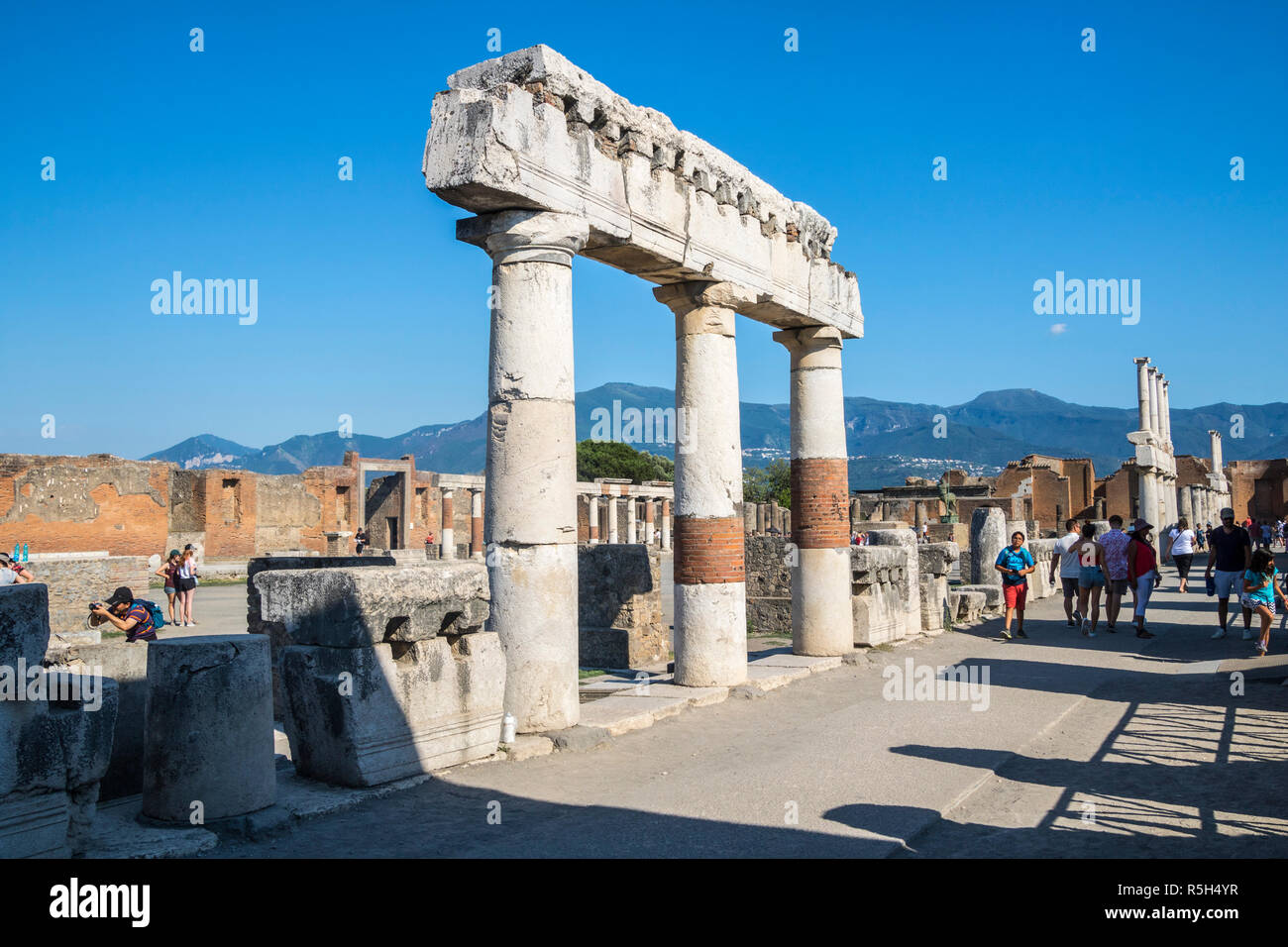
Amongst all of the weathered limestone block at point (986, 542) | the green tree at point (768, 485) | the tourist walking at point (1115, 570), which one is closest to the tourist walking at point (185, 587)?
the weathered limestone block at point (986, 542)

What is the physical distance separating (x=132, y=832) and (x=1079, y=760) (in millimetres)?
6365

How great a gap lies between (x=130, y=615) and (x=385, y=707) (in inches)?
229

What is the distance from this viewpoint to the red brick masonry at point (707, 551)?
1011cm

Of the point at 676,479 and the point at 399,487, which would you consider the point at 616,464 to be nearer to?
the point at 399,487

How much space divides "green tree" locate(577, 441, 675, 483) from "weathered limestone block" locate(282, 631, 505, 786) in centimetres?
7017

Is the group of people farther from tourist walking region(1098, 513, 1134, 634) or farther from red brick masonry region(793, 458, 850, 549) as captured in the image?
red brick masonry region(793, 458, 850, 549)

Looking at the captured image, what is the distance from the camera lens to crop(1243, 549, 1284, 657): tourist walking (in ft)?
39.7

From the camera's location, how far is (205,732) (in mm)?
5438

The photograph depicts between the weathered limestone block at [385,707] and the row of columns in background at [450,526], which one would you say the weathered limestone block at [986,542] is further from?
the row of columns in background at [450,526]

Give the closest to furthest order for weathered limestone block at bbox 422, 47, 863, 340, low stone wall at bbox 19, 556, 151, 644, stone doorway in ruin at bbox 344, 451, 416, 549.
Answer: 1. weathered limestone block at bbox 422, 47, 863, 340
2. low stone wall at bbox 19, 556, 151, 644
3. stone doorway in ruin at bbox 344, 451, 416, 549

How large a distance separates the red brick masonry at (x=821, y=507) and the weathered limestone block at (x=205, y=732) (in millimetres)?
8184

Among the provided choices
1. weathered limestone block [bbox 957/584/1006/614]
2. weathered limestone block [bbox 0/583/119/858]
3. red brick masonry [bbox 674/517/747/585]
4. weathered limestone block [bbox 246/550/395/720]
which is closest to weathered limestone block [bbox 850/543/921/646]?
red brick masonry [bbox 674/517/747/585]

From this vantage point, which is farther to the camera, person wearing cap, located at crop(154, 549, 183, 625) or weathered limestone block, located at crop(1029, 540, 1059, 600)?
weathered limestone block, located at crop(1029, 540, 1059, 600)
